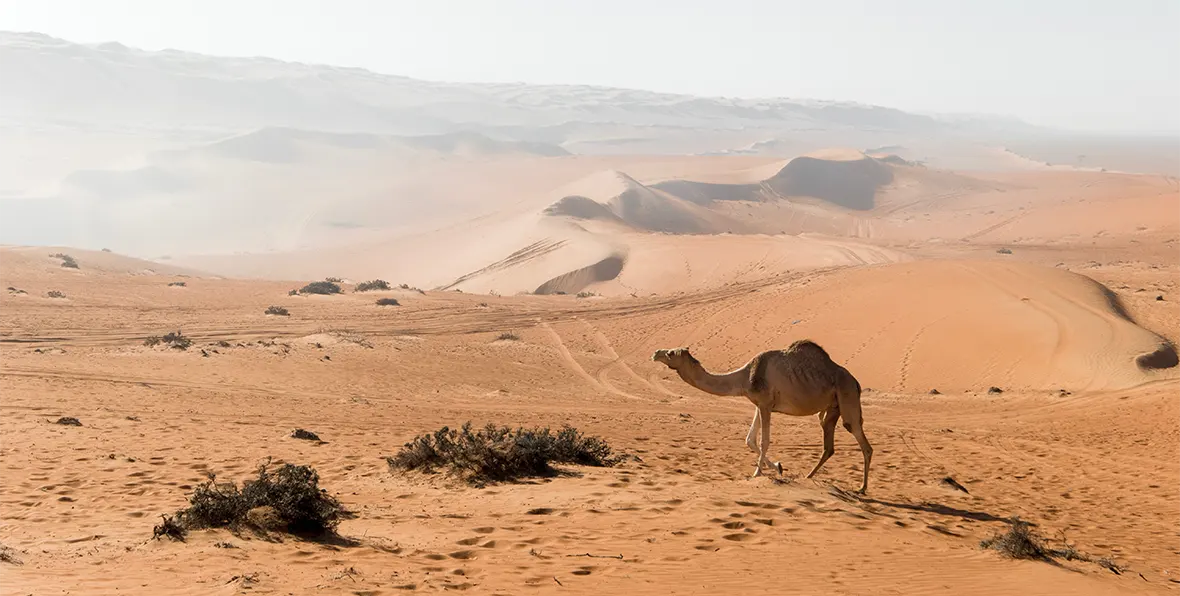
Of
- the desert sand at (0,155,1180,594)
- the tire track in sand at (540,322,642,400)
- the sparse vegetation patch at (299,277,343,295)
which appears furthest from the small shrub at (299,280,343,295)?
the tire track in sand at (540,322,642,400)

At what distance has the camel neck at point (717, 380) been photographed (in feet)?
35.6

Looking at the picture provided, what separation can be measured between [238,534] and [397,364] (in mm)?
→ 15947

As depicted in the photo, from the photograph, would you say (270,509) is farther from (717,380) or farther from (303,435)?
(303,435)

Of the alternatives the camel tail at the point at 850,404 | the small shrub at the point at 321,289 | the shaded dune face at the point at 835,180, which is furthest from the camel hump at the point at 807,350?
the shaded dune face at the point at 835,180

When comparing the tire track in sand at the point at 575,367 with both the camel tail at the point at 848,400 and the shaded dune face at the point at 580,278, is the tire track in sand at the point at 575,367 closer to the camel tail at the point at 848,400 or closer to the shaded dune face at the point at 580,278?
the camel tail at the point at 848,400

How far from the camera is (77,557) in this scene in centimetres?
739

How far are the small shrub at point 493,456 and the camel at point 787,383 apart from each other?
181cm

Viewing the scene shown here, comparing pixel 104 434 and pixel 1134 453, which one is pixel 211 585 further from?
pixel 1134 453

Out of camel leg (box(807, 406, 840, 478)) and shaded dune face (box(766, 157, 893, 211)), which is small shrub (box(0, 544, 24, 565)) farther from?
shaded dune face (box(766, 157, 893, 211))

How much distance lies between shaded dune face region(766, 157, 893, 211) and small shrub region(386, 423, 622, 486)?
240 feet

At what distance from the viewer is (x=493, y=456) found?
10.7 m

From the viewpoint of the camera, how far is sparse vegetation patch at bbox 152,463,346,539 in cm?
809

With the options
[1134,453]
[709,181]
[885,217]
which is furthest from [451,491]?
[709,181]

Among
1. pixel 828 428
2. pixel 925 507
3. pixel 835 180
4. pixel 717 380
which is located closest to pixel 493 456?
pixel 717 380
